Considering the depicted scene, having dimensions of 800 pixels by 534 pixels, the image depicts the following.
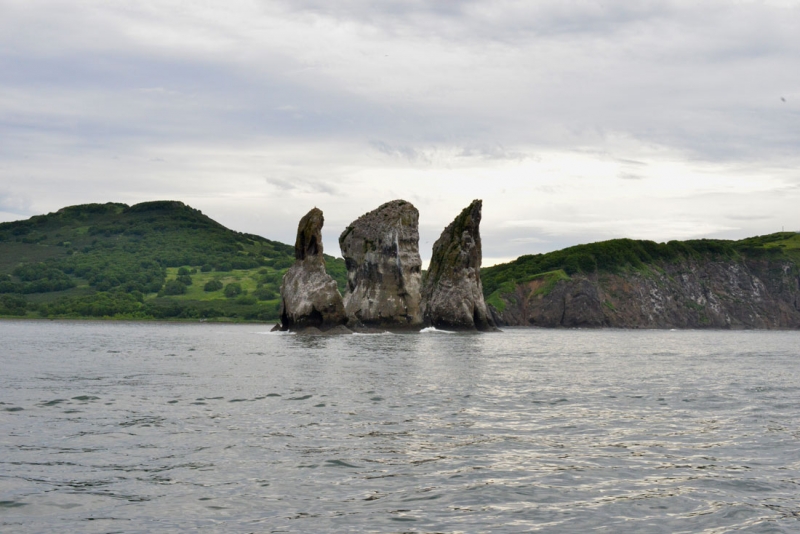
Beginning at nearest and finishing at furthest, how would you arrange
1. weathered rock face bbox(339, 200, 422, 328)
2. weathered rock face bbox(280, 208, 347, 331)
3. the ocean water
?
1. the ocean water
2. weathered rock face bbox(280, 208, 347, 331)
3. weathered rock face bbox(339, 200, 422, 328)

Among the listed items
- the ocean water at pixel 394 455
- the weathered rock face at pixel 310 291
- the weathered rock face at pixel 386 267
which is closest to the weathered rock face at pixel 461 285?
the weathered rock face at pixel 386 267

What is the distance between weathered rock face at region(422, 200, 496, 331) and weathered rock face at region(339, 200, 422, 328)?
158 inches

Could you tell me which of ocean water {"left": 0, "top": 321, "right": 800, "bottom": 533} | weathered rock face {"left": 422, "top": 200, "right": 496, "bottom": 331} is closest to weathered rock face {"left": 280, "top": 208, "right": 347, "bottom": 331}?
weathered rock face {"left": 422, "top": 200, "right": 496, "bottom": 331}

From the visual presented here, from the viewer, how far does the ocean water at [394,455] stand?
1270cm

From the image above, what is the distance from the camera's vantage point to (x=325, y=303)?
9056 cm

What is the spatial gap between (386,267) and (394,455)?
311 feet

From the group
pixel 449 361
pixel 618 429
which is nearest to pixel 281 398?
pixel 618 429

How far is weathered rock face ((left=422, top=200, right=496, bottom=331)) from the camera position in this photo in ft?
379

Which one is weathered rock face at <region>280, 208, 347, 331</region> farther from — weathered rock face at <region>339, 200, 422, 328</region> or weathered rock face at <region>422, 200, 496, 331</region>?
weathered rock face at <region>422, 200, 496, 331</region>

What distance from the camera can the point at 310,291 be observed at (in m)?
90.6

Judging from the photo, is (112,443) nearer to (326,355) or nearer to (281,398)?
(281,398)

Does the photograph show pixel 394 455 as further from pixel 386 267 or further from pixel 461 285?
pixel 461 285

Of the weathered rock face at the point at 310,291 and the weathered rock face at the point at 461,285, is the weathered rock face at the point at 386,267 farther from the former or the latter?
the weathered rock face at the point at 310,291

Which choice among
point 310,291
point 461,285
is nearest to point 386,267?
point 461,285
